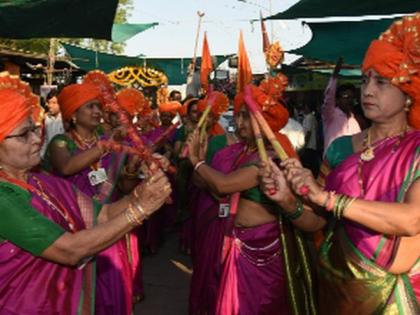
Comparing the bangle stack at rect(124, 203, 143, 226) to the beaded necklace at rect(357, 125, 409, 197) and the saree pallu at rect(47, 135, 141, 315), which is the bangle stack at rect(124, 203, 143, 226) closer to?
the beaded necklace at rect(357, 125, 409, 197)

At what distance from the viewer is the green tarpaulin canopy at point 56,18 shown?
3898 millimetres

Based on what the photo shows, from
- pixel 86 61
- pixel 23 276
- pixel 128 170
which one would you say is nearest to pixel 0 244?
pixel 23 276

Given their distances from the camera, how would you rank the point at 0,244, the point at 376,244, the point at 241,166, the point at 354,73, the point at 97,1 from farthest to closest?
the point at 354,73 < the point at 97,1 < the point at 241,166 < the point at 376,244 < the point at 0,244

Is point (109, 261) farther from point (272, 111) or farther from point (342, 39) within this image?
point (342, 39)

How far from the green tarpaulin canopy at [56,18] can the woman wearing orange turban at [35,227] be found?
1.64 meters

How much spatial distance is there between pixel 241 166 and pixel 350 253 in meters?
1.11

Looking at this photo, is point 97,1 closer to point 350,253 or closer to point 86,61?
point 350,253

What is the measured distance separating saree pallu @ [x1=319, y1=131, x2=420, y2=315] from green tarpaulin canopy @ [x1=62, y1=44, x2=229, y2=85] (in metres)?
12.9

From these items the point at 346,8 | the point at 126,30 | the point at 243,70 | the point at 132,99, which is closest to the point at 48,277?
the point at 243,70

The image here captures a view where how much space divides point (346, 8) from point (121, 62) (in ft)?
41.4

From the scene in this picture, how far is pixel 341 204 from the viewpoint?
2117mm

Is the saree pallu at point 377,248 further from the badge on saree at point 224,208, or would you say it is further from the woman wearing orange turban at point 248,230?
the badge on saree at point 224,208

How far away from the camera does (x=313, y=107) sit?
14977 millimetres

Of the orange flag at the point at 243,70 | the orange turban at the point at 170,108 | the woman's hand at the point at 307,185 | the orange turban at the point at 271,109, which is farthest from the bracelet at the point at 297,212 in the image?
the orange turban at the point at 170,108
